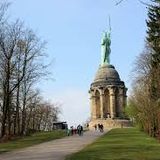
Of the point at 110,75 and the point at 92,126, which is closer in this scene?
the point at 92,126

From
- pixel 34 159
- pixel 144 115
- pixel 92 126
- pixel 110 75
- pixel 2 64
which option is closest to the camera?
pixel 34 159

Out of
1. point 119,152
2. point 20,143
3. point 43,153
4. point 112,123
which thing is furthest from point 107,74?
point 119,152

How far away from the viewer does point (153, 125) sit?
181ft

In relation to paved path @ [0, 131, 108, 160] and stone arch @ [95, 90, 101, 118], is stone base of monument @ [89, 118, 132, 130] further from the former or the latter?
paved path @ [0, 131, 108, 160]

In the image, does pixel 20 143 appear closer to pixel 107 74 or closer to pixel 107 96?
pixel 107 74

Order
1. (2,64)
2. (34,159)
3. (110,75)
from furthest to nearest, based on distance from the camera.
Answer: (110,75)
(2,64)
(34,159)

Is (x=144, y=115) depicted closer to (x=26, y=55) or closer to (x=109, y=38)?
(x=26, y=55)

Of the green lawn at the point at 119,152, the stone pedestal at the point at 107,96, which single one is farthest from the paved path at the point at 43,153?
the stone pedestal at the point at 107,96

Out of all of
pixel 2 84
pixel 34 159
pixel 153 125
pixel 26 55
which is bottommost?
pixel 34 159

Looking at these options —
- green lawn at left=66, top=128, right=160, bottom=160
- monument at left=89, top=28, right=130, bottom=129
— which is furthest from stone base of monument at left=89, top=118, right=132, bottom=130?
green lawn at left=66, top=128, right=160, bottom=160

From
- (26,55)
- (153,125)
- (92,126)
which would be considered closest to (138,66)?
(153,125)

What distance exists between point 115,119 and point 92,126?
17.9ft

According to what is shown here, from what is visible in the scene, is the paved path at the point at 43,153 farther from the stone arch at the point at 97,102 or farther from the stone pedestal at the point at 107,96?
the stone arch at the point at 97,102

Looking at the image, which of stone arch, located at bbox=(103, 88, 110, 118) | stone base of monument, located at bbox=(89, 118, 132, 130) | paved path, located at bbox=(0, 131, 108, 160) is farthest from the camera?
stone arch, located at bbox=(103, 88, 110, 118)
